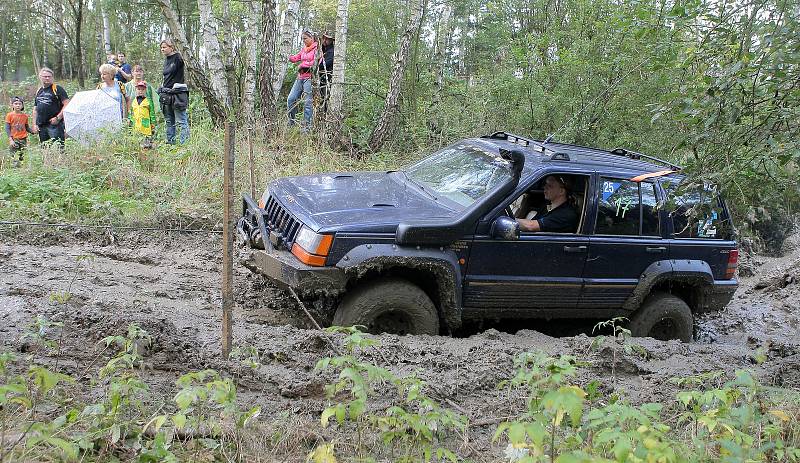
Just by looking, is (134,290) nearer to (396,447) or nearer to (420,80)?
(396,447)

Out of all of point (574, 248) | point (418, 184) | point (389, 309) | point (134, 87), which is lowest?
point (389, 309)

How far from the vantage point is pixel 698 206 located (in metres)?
4.96

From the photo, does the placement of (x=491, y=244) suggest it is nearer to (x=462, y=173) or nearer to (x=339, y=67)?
(x=462, y=173)

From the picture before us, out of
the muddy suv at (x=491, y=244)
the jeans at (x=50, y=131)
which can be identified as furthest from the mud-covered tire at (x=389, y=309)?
the jeans at (x=50, y=131)

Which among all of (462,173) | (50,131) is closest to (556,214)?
(462,173)

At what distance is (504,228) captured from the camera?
212 inches

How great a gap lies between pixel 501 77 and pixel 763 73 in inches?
292

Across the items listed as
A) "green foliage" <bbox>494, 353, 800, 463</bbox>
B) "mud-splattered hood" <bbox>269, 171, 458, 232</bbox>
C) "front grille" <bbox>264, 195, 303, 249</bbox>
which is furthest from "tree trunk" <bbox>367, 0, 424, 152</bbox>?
"green foliage" <bbox>494, 353, 800, 463</bbox>

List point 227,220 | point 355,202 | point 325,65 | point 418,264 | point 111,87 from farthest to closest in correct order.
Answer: point 325,65, point 111,87, point 355,202, point 418,264, point 227,220

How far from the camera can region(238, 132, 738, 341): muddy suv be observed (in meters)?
5.10

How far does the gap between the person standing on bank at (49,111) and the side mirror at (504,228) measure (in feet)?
27.2

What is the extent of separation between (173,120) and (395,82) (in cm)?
374

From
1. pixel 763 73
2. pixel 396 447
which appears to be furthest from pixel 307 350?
pixel 763 73

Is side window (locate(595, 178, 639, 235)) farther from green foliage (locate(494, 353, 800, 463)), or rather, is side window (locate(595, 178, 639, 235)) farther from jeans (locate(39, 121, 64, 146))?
jeans (locate(39, 121, 64, 146))
